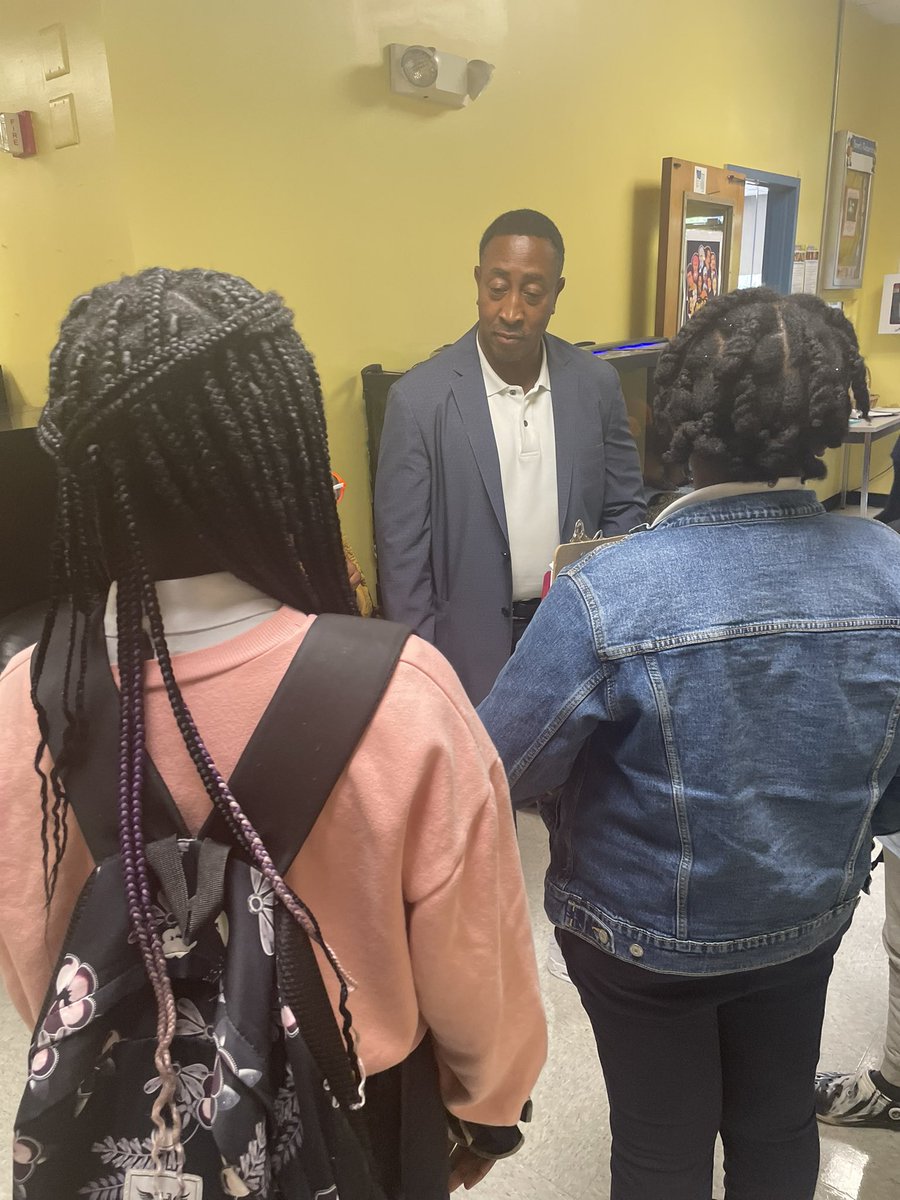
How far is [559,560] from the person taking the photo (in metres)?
1.27

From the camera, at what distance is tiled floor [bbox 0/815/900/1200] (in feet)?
4.83

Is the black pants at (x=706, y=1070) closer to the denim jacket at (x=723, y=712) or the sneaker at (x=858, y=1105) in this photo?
the denim jacket at (x=723, y=712)

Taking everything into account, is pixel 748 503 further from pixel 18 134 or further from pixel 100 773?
pixel 18 134

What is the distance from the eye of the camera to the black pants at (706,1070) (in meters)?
1.00

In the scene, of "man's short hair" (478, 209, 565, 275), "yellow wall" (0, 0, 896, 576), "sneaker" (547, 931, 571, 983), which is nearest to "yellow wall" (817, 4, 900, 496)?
"yellow wall" (0, 0, 896, 576)

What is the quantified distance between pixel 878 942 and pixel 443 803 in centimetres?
190

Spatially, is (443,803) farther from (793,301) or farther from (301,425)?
(793,301)

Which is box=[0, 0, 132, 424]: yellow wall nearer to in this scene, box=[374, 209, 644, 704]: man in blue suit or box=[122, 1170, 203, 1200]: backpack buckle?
box=[374, 209, 644, 704]: man in blue suit

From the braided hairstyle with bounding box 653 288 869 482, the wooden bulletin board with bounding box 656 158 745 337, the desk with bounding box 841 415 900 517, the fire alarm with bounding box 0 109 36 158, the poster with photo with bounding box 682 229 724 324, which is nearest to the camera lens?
the braided hairstyle with bounding box 653 288 869 482

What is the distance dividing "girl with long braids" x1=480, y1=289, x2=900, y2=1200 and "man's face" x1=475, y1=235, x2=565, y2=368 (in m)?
1.07

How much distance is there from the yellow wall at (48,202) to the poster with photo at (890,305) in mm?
5442

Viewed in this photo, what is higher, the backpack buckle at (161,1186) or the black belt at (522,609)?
the backpack buckle at (161,1186)

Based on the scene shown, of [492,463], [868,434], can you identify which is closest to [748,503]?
[492,463]

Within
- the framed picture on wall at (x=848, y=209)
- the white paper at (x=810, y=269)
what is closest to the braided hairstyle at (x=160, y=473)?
the white paper at (x=810, y=269)
